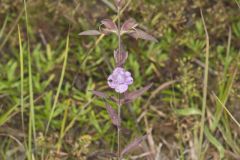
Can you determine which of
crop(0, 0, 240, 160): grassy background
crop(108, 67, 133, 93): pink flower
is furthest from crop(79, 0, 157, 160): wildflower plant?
crop(0, 0, 240, 160): grassy background

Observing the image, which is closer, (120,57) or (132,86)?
(120,57)

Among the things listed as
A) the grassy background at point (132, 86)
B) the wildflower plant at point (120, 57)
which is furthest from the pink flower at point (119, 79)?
the grassy background at point (132, 86)

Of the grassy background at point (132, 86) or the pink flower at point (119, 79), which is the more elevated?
the pink flower at point (119, 79)

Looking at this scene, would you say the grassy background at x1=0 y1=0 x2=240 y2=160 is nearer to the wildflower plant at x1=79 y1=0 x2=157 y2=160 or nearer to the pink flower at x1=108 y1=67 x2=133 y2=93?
the wildflower plant at x1=79 y1=0 x2=157 y2=160

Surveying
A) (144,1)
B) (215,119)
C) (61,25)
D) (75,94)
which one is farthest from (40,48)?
(215,119)

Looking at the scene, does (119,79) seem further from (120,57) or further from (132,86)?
(132,86)

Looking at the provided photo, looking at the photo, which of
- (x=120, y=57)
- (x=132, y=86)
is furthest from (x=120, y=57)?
(x=132, y=86)

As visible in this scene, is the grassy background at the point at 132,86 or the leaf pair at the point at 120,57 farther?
the grassy background at the point at 132,86

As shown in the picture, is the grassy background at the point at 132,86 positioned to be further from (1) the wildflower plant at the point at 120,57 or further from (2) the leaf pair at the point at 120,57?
(2) the leaf pair at the point at 120,57

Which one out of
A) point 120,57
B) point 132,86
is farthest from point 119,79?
point 132,86

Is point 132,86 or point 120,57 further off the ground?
point 120,57
